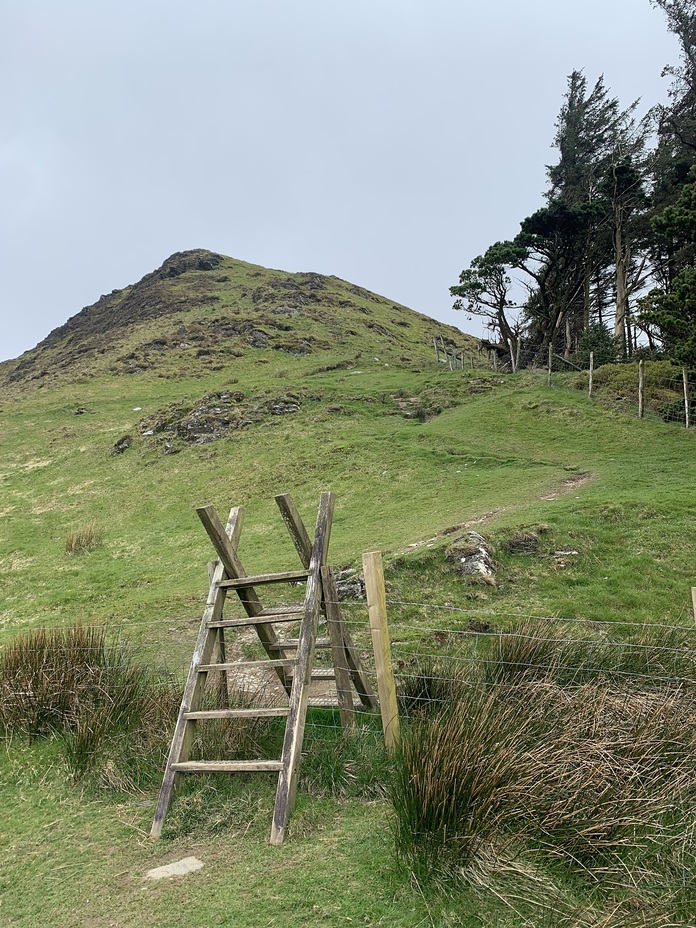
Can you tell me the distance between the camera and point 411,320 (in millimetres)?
80750

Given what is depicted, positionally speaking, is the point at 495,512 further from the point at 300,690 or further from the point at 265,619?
the point at 300,690

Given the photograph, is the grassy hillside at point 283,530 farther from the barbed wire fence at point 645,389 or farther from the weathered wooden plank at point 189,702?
the barbed wire fence at point 645,389

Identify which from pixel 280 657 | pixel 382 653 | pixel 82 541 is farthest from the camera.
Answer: pixel 82 541

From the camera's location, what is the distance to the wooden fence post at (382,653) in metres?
5.20

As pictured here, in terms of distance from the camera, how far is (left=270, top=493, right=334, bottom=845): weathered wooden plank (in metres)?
4.49

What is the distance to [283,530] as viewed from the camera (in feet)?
59.2

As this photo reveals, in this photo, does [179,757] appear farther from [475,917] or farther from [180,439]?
[180,439]

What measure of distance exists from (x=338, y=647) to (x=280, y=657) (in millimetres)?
869

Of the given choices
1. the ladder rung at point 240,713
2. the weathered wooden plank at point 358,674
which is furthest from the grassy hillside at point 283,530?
the weathered wooden plank at point 358,674

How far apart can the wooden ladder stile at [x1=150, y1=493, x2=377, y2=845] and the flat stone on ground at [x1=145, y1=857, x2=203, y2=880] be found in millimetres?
469

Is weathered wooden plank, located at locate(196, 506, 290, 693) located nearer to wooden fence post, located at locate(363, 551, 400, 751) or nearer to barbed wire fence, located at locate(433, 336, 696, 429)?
wooden fence post, located at locate(363, 551, 400, 751)

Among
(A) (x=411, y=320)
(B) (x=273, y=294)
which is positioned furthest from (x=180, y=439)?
(A) (x=411, y=320)

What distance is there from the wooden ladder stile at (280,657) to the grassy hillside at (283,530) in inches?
12.9

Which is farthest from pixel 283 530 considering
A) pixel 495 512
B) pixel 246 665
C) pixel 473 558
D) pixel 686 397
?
pixel 686 397
